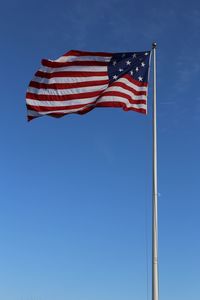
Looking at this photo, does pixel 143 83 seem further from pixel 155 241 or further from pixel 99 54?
pixel 155 241

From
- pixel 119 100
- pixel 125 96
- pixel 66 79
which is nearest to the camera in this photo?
pixel 119 100

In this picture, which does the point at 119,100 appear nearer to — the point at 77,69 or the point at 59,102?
the point at 59,102

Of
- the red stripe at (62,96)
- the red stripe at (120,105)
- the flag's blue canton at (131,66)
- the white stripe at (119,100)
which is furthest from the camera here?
the flag's blue canton at (131,66)

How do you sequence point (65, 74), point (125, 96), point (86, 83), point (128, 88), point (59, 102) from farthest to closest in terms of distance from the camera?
point (65, 74) → point (86, 83) → point (59, 102) → point (128, 88) → point (125, 96)

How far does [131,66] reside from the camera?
30.5m

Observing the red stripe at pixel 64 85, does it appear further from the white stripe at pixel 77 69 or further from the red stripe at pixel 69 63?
the red stripe at pixel 69 63

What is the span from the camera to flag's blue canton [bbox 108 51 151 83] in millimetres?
30312

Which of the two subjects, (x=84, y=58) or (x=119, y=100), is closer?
(x=119, y=100)

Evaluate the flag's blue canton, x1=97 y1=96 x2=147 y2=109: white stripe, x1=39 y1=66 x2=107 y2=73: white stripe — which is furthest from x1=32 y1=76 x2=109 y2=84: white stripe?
x1=97 y1=96 x2=147 y2=109: white stripe

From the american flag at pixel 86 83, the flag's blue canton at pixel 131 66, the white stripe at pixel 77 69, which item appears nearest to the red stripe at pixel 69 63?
the american flag at pixel 86 83

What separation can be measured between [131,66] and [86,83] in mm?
2183

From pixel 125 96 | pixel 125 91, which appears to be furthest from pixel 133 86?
pixel 125 96

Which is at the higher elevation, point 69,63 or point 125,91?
point 69,63

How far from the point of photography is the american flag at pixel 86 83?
2962cm
